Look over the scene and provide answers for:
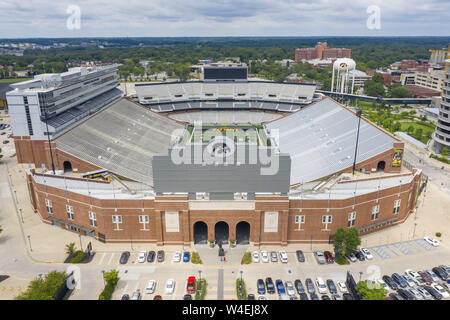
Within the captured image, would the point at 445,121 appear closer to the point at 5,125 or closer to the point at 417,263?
the point at 417,263

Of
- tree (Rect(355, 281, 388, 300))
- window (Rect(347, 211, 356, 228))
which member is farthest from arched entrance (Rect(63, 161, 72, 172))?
tree (Rect(355, 281, 388, 300))

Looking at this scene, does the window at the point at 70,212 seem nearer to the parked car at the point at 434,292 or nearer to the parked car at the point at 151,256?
the parked car at the point at 151,256

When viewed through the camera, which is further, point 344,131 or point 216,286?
point 344,131

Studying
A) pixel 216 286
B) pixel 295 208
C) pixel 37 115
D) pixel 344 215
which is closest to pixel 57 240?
pixel 216 286

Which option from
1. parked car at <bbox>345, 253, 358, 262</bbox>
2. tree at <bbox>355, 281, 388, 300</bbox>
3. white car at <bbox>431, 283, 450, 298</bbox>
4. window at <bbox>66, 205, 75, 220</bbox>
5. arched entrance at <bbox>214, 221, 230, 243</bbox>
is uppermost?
window at <bbox>66, 205, 75, 220</bbox>

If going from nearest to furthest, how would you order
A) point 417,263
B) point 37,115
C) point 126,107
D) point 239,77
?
point 417,263 → point 37,115 → point 126,107 → point 239,77

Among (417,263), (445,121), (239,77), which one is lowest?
(417,263)

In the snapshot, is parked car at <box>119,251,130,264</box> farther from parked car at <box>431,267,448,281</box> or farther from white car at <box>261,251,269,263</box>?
parked car at <box>431,267,448,281</box>
